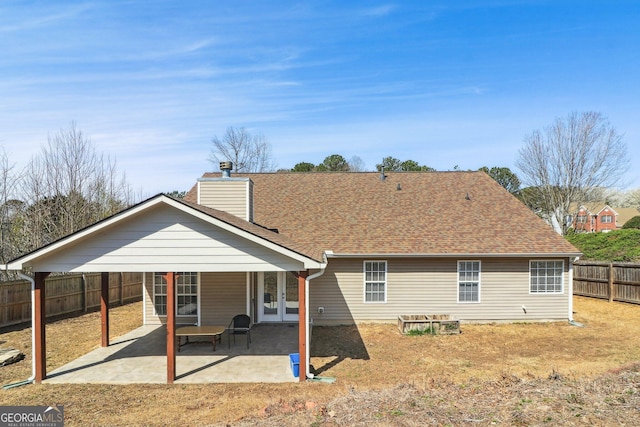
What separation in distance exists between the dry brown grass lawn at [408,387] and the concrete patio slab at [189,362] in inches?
15.5

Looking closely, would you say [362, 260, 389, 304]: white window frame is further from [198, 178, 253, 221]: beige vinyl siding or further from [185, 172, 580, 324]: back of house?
[198, 178, 253, 221]: beige vinyl siding

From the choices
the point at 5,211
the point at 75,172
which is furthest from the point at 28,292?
the point at 75,172

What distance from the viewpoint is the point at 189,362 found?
9.70m

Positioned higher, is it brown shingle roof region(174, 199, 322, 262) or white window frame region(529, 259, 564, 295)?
brown shingle roof region(174, 199, 322, 262)

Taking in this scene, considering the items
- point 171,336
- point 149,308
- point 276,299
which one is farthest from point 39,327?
point 276,299

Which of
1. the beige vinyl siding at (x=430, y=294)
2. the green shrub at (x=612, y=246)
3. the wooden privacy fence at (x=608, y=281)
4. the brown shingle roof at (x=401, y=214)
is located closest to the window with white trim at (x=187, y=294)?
the brown shingle roof at (x=401, y=214)

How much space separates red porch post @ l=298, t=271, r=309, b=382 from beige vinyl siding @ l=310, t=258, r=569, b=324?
17.5 ft

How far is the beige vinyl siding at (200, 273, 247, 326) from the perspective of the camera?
42.6ft

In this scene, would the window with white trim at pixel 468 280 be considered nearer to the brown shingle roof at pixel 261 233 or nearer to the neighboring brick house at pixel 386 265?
the neighboring brick house at pixel 386 265

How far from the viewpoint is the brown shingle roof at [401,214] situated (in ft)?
46.7

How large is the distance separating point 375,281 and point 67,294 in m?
12.4

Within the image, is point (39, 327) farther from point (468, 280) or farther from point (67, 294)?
point (468, 280)

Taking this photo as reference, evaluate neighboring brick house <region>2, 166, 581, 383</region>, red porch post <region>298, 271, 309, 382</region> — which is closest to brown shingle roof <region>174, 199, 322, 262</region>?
neighboring brick house <region>2, 166, 581, 383</region>

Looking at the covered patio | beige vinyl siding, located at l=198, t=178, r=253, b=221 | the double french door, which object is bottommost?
the double french door
